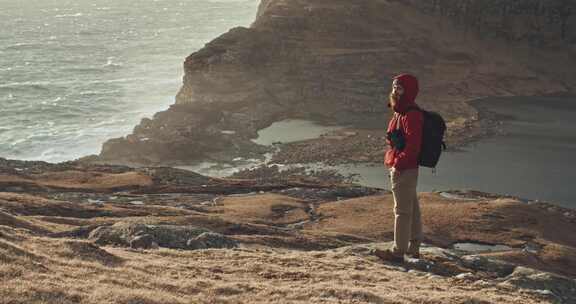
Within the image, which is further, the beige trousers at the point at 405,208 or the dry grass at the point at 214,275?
the beige trousers at the point at 405,208

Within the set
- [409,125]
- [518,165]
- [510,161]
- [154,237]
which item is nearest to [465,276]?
[409,125]

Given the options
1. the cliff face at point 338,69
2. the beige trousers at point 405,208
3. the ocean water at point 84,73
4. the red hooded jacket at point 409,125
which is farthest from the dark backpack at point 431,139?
the ocean water at point 84,73

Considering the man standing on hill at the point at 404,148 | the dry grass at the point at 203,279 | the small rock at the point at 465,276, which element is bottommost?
the small rock at the point at 465,276

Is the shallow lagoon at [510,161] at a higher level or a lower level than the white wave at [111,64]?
lower

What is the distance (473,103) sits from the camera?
216 ft

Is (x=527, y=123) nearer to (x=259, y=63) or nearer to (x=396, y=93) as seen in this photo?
(x=259, y=63)

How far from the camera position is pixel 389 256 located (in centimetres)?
1218

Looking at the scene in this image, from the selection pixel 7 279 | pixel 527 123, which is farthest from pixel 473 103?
pixel 7 279

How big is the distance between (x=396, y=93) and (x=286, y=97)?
172ft

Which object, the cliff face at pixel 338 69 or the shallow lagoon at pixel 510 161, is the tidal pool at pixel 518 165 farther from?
the cliff face at pixel 338 69

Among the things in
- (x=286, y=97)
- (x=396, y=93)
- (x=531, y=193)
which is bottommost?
(x=531, y=193)

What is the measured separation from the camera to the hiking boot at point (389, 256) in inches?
474

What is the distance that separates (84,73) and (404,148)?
93729mm

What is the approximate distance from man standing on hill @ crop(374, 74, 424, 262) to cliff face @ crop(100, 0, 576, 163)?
4136 cm
